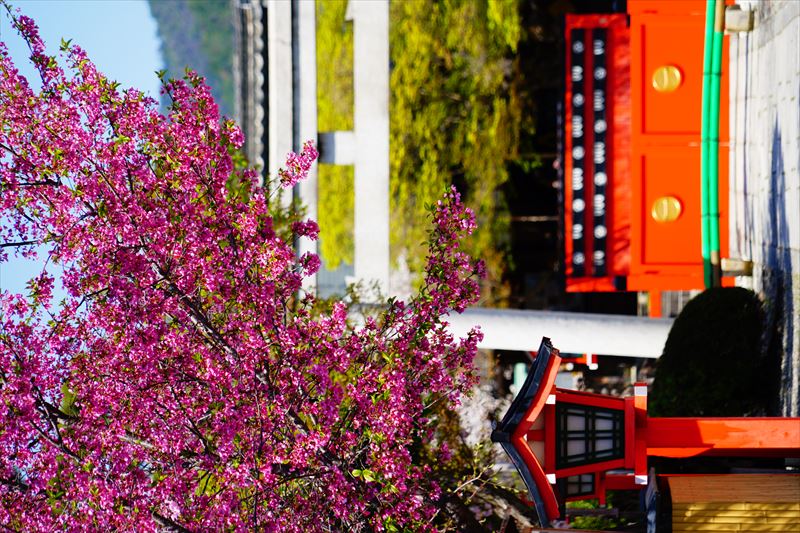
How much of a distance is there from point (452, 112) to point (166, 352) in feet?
47.7

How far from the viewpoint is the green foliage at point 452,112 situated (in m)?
22.7

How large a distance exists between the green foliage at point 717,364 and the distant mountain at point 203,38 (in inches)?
2029

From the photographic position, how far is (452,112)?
23.5 metres

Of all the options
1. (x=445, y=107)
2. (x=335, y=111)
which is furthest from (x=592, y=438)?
(x=335, y=111)

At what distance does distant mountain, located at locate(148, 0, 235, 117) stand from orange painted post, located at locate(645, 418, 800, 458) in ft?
181

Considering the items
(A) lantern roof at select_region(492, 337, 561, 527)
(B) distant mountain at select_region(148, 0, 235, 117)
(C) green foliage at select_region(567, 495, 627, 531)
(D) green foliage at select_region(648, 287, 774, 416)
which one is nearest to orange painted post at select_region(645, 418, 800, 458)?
(A) lantern roof at select_region(492, 337, 561, 527)

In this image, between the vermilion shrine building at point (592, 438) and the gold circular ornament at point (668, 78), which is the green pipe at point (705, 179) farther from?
the vermilion shrine building at point (592, 438)

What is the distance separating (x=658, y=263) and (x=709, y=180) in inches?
74.6

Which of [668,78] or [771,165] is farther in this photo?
[668,78]

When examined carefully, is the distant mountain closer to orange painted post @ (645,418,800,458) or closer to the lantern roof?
orange painted post @ (645,418,800,458)

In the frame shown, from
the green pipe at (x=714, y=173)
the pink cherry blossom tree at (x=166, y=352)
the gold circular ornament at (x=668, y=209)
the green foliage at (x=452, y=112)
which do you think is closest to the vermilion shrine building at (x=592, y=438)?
the pink cherry blossom tree at (x=166, y=352)

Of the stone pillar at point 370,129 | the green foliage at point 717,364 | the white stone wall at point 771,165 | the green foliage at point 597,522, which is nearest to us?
the white stone wall at point 771,165

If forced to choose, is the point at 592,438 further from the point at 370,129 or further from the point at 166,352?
the point at 370,129

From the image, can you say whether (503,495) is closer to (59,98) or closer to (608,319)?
(608,319)
